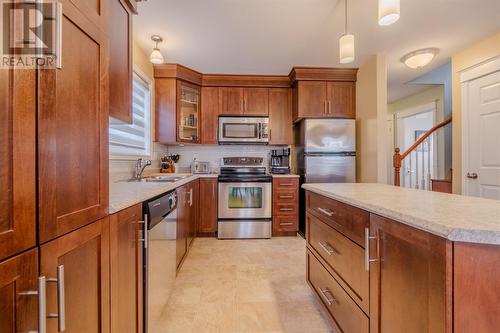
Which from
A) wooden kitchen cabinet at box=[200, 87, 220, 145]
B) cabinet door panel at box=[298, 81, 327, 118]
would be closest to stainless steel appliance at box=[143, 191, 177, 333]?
wooden kitchen cabinet at box=[200, 87, 220, 145]

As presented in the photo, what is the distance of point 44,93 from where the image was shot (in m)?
0.67

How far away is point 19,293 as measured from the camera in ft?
1.93

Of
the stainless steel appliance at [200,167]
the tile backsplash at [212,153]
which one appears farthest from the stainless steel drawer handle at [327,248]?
the stainless steel appliance at [200,167]

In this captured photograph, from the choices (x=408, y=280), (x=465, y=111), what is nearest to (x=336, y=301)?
(x=408, y=280)

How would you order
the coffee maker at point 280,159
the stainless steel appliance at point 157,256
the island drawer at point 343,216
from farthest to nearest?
the coffee maker at point 280,159 → the stainless steel appliance at point 157,256 → the island drawer at point 343,216

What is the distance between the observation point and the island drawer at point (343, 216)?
1169mm

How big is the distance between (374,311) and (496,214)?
0.60 m

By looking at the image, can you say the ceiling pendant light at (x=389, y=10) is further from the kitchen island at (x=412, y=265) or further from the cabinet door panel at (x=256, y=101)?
the cabinet door panel at (x=256, y=101)

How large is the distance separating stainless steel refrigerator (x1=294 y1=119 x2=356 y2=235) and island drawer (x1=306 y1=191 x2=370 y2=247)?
174cm

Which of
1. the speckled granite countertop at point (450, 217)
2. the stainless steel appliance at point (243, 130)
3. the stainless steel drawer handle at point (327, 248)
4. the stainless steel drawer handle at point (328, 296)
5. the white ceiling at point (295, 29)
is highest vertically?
the white ceiling at point (295, 29)

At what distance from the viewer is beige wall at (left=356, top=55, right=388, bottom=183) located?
3.14m

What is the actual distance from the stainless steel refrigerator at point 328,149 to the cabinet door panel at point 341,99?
0.56ft

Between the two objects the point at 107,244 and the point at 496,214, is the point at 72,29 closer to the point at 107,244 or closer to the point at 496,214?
the point at 107,244

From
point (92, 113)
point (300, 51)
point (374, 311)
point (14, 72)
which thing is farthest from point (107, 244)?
point (300, 51)
